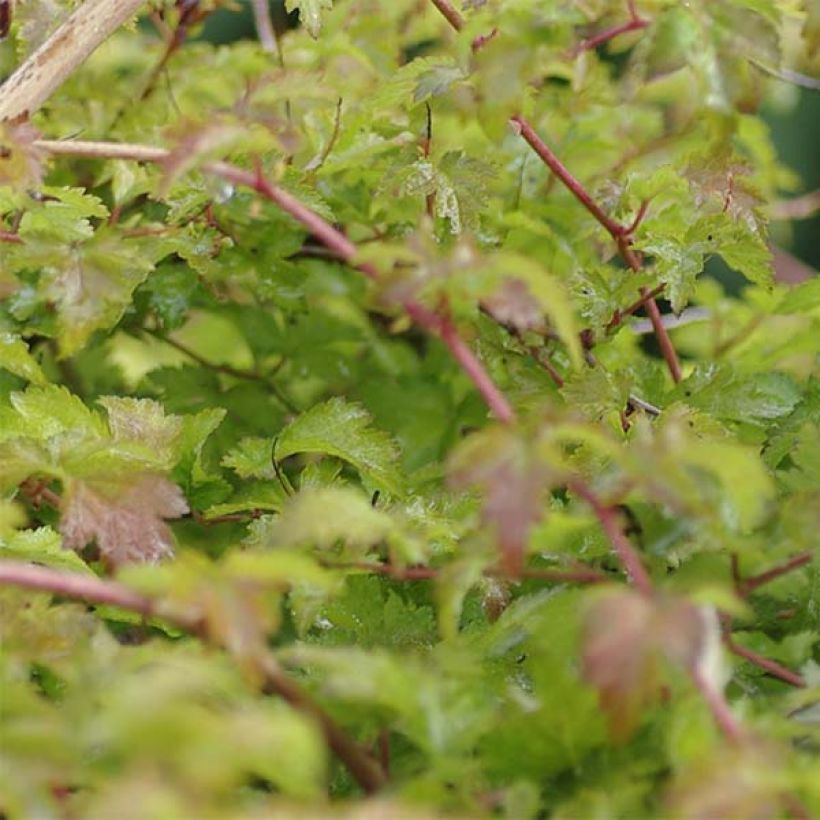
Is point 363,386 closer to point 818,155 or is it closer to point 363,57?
point 363,57

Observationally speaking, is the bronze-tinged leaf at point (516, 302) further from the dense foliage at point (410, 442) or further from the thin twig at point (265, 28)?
the thin twig at point (265, 28)

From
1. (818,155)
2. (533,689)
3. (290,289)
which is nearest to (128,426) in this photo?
(290,289)

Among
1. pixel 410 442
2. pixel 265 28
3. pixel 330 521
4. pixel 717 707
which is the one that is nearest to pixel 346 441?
pixel 410 442

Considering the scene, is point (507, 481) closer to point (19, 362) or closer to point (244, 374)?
point (19, 362)

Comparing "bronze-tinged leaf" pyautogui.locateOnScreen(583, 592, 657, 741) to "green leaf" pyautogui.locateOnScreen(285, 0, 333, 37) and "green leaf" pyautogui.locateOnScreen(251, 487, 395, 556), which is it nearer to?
"green leaf" pyautogui.locateOnScreen(251, 487, 395, 556)

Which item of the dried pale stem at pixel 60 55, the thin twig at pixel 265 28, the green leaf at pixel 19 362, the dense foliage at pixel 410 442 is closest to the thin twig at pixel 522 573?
the dense foliage at pixel 410 442
